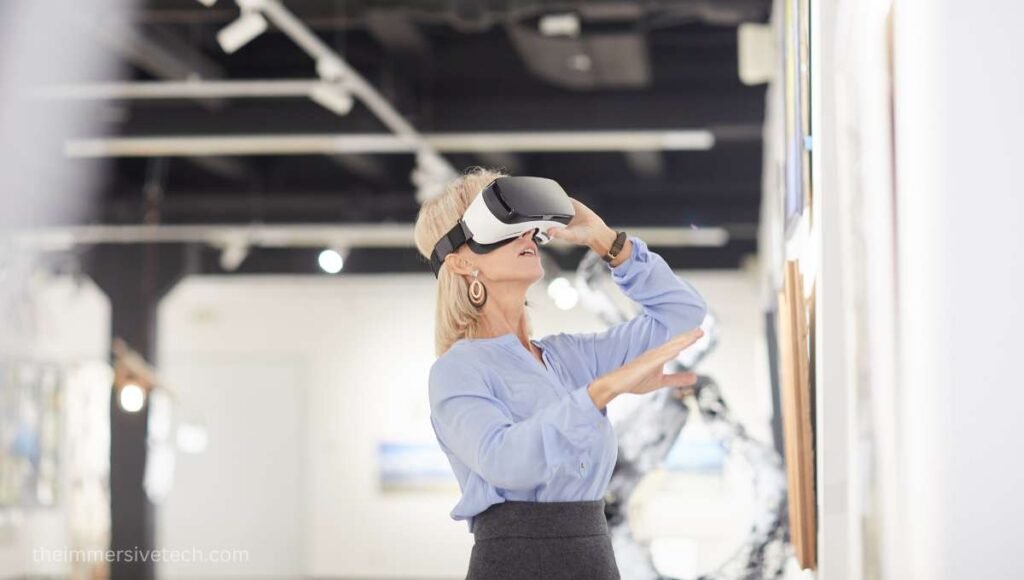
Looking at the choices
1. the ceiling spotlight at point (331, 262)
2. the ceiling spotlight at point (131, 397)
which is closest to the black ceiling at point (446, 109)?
the ceiling spotlight at point (131, 397)

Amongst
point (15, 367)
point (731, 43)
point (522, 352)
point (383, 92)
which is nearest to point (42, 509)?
point (15, 367)

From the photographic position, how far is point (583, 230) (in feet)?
6.73

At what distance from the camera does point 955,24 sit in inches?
53.8

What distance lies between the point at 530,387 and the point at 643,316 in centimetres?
37

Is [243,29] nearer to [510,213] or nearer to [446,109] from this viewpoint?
[446,109]

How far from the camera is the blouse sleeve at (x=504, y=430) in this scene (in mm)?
1686

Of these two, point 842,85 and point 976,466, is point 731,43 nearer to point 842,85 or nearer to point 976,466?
point 842,85

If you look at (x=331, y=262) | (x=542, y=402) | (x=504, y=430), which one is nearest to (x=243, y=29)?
(x=331, y=262)

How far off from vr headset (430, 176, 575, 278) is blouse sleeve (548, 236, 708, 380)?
152 mm

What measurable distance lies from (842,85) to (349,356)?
11.5m

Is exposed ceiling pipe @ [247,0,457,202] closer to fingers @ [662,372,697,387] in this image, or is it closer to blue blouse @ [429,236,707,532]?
blue blouse @ [429,236,707,532]

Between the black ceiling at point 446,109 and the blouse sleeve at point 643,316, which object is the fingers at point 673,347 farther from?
the black ceiling at point 446,109

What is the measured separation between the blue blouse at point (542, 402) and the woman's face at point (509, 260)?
96 mm

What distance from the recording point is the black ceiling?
6484 millimetres
